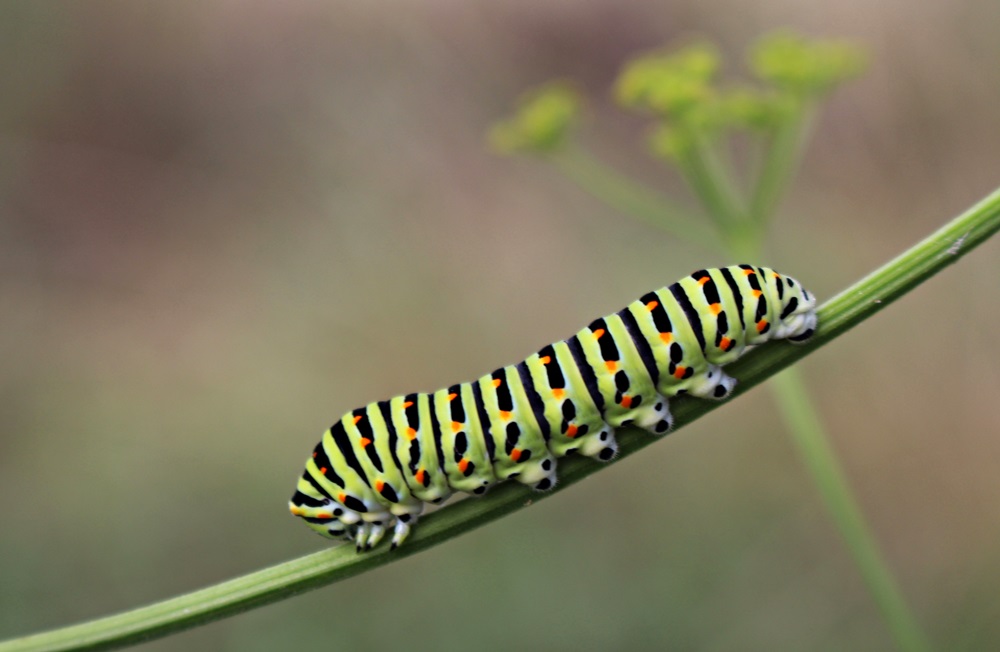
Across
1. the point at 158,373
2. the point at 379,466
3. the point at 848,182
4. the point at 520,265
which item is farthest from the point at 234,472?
the point at 848,182

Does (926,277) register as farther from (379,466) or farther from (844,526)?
(379,466)

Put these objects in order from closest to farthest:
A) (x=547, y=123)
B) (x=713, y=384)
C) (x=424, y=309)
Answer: (x=713, y=384) → (x=547, y=123) → (x=424, y=309)

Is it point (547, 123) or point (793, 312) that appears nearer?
point (793, 312)

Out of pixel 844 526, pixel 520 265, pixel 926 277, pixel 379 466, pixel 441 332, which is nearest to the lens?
pixel 926 277

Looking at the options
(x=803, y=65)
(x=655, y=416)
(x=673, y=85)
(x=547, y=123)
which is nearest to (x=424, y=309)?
(x=547, y=123)

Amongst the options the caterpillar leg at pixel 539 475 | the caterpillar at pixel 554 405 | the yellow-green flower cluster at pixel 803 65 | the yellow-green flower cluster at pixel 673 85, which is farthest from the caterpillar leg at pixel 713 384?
the yellow-green flower cluster at pixel 803 65

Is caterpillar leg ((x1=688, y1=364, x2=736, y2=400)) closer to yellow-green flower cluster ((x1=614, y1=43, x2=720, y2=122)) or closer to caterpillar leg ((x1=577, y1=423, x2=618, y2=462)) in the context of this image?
caterpillar leg ((x1=577, y1=423, x2=618, y2=462))

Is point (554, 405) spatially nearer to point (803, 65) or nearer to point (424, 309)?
point (803, 65)
